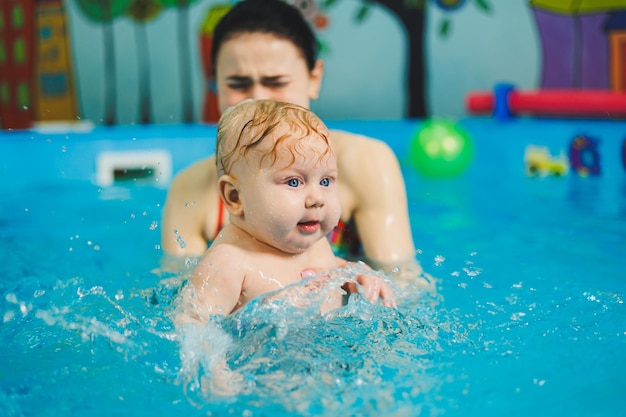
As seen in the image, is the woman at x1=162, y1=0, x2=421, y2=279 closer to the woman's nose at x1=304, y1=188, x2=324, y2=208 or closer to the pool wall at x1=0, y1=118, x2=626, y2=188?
the woman's nose at x1=304, y1=188, x2=324, y2=208

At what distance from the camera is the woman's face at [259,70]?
268 cm

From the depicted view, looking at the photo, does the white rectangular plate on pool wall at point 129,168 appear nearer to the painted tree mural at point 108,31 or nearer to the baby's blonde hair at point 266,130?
the painted tree mural at point 108,31

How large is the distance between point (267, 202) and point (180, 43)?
5289 millimetres

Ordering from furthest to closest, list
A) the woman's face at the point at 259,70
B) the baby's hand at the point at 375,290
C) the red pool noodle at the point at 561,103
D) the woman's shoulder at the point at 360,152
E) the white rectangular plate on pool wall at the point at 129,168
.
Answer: the white rectangular plate on pool wall at the point at 129,168 < the red pool noodle at the point at 561,103 < the woman's shoulder at the point at 360,152 < the woman's face at the point at 259,70 < the baby's hand at the point at 375,290

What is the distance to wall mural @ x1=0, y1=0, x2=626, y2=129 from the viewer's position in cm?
671

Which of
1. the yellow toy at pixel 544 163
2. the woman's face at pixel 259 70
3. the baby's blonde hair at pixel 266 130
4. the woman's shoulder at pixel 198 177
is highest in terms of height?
the woman's face at pixel 259 70

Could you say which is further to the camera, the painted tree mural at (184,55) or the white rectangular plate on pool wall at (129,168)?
the painted tree mural at (184,55)

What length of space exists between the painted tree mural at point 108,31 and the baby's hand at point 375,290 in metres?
5.24

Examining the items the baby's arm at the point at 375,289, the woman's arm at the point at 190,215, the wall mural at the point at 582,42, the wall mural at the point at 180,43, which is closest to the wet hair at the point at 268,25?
the woman's arm at the point at 190,215

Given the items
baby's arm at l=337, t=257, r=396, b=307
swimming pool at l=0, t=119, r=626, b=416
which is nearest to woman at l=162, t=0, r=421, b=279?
swimming pool at l=0, t=119, r=626, b=416

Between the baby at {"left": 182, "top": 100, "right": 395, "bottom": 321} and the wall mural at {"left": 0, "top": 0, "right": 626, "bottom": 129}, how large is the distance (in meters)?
5.02

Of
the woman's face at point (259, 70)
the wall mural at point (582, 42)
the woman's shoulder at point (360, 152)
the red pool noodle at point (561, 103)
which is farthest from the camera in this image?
the wall mural at point (582, 42)

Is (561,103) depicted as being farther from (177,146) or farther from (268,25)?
(268,25)

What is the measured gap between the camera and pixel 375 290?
2.03m
